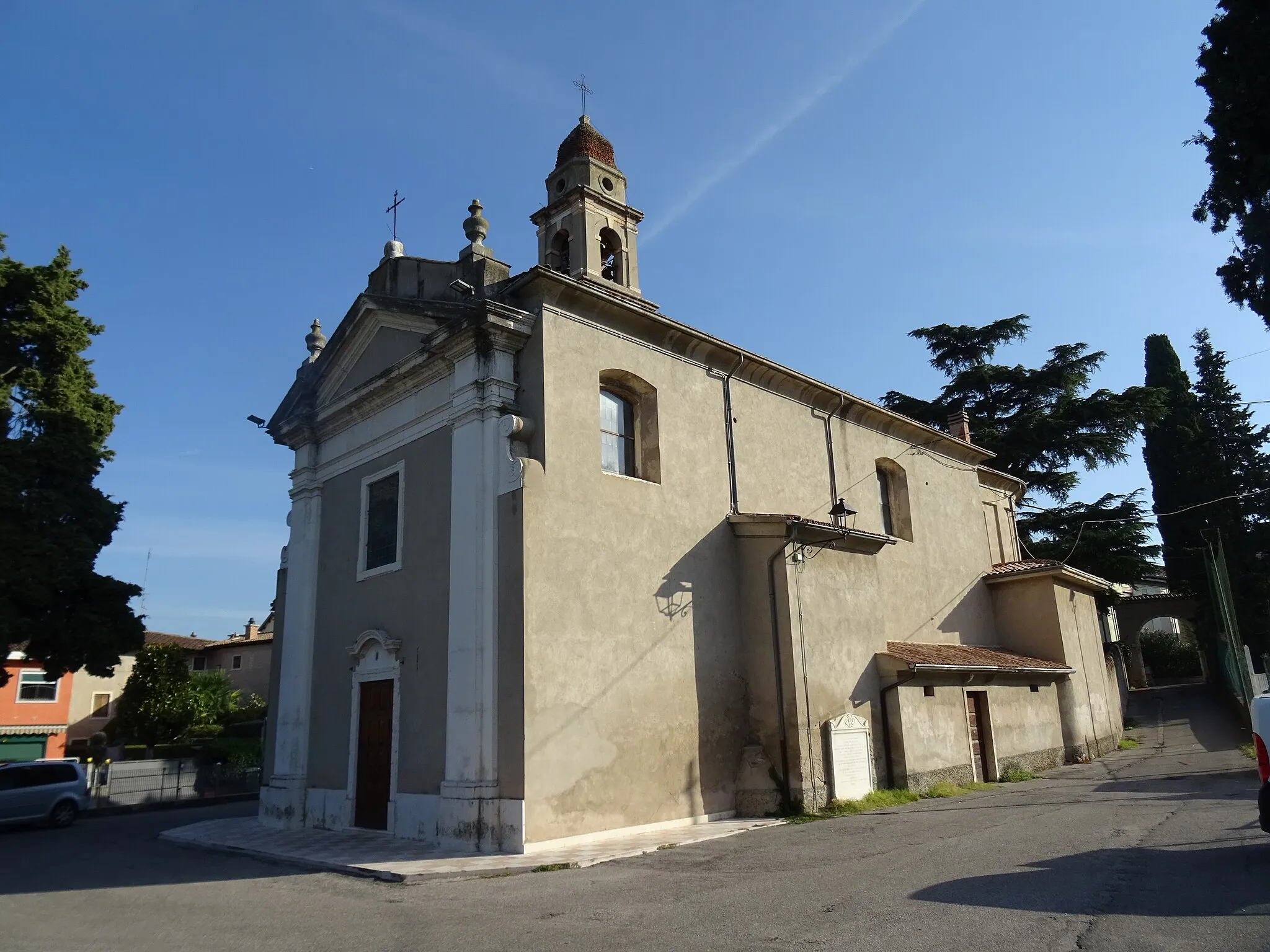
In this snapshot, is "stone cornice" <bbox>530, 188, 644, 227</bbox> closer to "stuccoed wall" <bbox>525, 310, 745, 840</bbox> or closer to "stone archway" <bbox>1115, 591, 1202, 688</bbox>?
"stuccoed wall" <bbox>525, 310, 745, 840</bbox>

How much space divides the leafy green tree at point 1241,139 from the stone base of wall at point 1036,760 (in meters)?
9.30

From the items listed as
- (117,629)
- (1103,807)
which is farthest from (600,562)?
(117,629)

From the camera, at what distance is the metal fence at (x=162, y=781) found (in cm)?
2225

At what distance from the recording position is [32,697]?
1358 inches

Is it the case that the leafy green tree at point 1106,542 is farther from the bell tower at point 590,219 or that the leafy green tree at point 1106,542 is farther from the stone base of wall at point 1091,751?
the bell tower at point 590,219

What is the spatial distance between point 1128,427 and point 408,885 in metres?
28.4

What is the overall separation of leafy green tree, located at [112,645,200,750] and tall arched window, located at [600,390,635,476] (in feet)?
78.1

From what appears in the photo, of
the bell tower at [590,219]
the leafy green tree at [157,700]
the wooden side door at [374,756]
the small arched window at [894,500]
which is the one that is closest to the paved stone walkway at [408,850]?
the wooden side door at [374,756]

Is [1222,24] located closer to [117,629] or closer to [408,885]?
[408,885]

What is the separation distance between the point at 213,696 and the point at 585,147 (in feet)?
86.3

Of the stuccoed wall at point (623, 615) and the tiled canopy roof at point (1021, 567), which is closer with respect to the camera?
the stuccoed wall at point (623, 615)

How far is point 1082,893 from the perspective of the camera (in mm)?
6613

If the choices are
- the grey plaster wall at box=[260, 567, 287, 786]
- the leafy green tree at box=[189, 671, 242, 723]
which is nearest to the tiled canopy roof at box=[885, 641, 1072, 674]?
the grey plaster wall at box=[260, 567, 287, 786]

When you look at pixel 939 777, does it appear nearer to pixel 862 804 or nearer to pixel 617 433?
pixel 862 804
